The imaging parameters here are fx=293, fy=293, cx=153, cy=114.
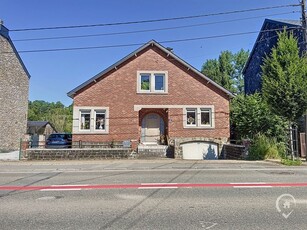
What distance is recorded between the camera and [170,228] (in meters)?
4.82

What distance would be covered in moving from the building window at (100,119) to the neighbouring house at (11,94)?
34.8 feet

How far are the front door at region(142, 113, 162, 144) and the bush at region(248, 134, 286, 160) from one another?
8.42 metres

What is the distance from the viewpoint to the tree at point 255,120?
20500 millimetres

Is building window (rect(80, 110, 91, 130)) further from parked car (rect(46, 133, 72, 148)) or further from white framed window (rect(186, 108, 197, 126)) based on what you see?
white framed window (rect(186, 108, 197, 126))

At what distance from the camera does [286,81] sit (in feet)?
50.6

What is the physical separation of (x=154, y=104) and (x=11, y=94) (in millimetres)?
15229

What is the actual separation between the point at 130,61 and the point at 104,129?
230 inches

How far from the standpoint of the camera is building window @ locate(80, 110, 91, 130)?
74.8 ft

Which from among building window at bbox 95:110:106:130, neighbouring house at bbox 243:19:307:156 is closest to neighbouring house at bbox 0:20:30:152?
building window at bbox 95:110:106:130

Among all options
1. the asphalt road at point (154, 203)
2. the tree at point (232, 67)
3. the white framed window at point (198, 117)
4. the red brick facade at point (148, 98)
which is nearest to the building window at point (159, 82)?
the red brick facade at point (148, 98)

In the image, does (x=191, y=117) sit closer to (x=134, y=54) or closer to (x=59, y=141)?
(x=134, y=54)

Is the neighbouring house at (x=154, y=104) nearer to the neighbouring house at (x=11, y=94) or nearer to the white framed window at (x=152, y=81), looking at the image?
the white framed window at (x=152, y=81)

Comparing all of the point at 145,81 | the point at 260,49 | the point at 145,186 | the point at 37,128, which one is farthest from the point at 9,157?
the point at 37,128

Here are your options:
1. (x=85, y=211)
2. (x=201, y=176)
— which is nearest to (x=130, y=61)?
(x=201, y=176)
